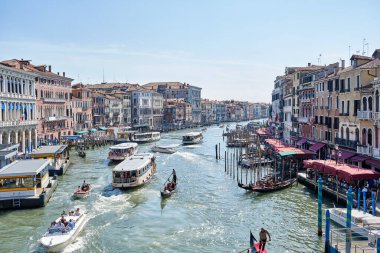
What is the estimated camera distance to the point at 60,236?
698 inches

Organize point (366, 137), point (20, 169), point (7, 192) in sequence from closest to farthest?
point (7, 192) → point (20, 169) → point (366, 137)

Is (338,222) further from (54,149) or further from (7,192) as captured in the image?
(54,149)

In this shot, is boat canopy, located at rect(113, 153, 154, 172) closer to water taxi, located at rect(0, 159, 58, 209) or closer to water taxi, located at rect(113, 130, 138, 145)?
water taxi, located at rect(0, 159, 58, 209)

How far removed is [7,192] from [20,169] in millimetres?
2006

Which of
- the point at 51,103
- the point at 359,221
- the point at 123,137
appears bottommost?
the point at 359,221

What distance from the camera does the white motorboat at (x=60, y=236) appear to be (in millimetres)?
17006

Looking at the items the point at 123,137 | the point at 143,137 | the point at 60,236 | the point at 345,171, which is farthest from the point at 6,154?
the point at 143,137

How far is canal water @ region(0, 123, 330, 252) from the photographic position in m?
18.3

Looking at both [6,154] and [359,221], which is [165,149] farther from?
[359,221]

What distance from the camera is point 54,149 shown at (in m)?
36.8

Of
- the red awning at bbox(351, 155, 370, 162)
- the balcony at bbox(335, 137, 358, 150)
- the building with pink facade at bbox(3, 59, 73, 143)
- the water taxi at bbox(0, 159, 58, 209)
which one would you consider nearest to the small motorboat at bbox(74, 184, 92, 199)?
the water taxi at bbox(0, 159, 58, 209)

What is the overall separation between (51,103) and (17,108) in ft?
52.2

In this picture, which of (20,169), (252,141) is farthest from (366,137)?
(252,141)

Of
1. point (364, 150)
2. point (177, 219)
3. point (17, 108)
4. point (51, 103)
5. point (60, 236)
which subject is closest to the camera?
point (60, 236)
